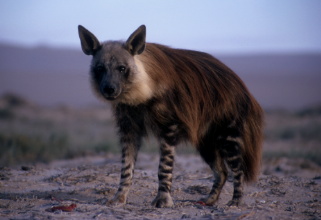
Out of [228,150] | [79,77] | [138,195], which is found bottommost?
[79,77]

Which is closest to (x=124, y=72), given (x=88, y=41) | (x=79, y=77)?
(x=88, y=41)

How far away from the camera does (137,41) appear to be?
5.98m

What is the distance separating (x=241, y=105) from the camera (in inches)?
258

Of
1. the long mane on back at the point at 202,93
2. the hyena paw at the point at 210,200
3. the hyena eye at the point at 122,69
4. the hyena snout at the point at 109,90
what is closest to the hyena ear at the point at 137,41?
the long mane on back at the point at 202,93

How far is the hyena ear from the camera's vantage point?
19.5 feet

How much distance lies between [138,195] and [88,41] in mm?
2298

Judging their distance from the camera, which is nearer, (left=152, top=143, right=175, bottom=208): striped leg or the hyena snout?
the hyena snout

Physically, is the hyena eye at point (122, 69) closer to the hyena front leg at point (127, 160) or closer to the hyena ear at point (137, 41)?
the hyena ear at point (137, 41)

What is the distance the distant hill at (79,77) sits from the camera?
146 feet

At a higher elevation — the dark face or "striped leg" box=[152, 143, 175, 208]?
the dark face

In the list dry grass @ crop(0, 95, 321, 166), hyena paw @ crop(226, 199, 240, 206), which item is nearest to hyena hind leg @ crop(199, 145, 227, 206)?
hyena paw @ crop(226, 199, 240, 206)

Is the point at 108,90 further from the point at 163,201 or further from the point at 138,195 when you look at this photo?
the point at 138,195

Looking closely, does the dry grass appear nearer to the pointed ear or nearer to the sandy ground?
the sandy ground

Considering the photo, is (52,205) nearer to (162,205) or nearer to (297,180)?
(162,205)
